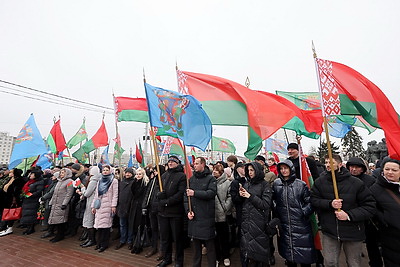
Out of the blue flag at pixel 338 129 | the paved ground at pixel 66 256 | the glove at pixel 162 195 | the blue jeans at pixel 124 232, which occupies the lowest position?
the paved ground at pixel 66 256

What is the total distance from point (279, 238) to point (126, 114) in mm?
5764

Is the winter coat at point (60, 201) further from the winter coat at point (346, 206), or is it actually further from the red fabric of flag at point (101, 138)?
the winter coat at point (346, 206)

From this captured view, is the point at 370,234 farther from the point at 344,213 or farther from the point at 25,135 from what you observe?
the point at 25,135

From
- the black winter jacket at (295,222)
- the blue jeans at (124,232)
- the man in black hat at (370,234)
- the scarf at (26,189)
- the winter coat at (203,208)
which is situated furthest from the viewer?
the scarf at (26,189)

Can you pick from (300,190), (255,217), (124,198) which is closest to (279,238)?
(255,217)

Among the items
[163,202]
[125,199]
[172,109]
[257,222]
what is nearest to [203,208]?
[163,202]

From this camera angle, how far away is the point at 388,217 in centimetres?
286

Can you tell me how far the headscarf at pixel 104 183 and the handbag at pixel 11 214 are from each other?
11.3ft

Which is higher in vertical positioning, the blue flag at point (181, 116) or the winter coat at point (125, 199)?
the blue flag at point (181, 116)

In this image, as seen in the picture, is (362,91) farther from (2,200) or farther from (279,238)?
(2,200)

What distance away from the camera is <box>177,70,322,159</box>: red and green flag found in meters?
4.17

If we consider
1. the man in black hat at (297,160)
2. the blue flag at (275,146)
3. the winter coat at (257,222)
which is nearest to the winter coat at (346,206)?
the winter coat at (257,222)

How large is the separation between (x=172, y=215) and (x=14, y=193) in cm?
591

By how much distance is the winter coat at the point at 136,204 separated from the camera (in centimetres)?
532
